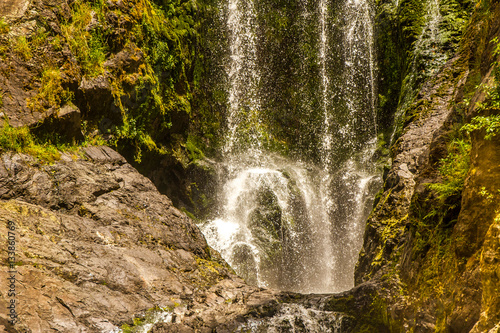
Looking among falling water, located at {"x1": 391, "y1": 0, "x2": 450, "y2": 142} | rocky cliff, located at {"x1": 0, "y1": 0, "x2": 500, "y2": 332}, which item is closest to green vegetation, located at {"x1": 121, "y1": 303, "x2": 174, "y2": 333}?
rocky cliff, located at {"x1": 0, "y1": 0, "x2": 500, "y2": 332}

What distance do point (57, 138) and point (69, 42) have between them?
1940 mm

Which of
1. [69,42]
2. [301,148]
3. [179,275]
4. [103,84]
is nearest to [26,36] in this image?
[69,42]

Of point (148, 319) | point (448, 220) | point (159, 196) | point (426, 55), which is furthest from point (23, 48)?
point (426, 55)

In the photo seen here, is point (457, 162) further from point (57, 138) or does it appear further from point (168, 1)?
point (168, 1)

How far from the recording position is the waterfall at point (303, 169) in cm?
1062

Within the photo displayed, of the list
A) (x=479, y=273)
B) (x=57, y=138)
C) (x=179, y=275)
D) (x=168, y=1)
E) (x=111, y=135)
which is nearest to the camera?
(x=479, y=273)

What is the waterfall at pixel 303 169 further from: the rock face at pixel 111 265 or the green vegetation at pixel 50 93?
the green vegetation at pixel 50 93

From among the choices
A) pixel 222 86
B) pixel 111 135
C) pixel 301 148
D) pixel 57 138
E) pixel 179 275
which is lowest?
pixel 179 275

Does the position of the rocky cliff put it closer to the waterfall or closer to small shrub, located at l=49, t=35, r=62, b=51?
small shrub, located at l=49, t=35, r=62, b=51

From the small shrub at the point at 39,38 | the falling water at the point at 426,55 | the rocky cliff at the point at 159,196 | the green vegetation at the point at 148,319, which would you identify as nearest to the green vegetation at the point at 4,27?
the rocky cliff at the point at 159,196

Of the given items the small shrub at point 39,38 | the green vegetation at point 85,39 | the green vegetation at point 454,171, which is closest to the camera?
the green vegetation at point 454,171

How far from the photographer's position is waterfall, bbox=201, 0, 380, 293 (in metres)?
10.6

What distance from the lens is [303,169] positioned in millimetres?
13031

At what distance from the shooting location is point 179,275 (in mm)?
6016
